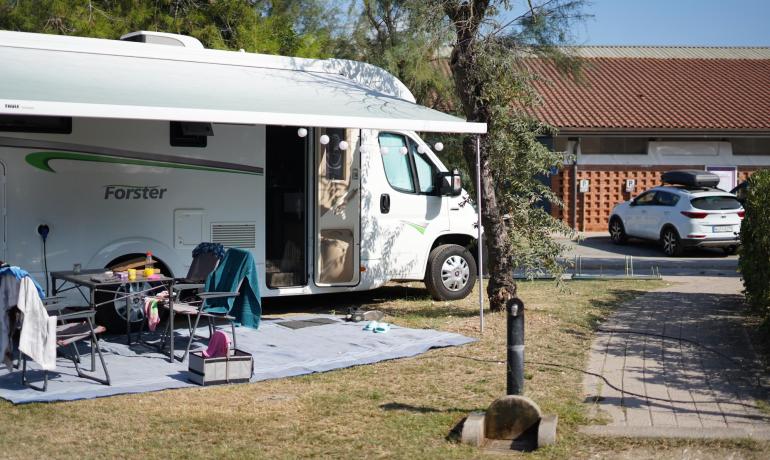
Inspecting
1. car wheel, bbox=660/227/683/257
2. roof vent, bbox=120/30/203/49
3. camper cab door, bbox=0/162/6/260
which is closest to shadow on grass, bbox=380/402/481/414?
camper cab door, bbox=0/162/6/260

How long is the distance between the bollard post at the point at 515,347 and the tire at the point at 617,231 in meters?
15.2

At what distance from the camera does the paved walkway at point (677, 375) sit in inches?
247

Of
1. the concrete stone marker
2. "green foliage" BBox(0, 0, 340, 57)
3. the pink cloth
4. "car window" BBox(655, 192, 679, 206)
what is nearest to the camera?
the concrete stone marker

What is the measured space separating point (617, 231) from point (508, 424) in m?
15.8

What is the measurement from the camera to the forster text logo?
953cm

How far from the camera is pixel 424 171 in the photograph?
1163 centimetres

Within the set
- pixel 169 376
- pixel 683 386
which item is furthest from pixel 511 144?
pixel 169 376

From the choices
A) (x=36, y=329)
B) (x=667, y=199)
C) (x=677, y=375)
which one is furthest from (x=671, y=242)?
(x=36, y=329)

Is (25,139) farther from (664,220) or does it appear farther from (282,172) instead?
(664,220)

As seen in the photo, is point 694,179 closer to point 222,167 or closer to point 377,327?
point 377,327

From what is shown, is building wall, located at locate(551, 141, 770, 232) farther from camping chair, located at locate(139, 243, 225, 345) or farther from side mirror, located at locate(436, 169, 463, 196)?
camping chair, located at locate(139, 243, 225, 345)

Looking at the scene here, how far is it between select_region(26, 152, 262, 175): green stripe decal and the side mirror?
2463 mm

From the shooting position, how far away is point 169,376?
304 inches

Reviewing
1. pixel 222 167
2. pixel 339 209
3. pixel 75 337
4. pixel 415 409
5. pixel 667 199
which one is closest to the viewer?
pixel 415 409
